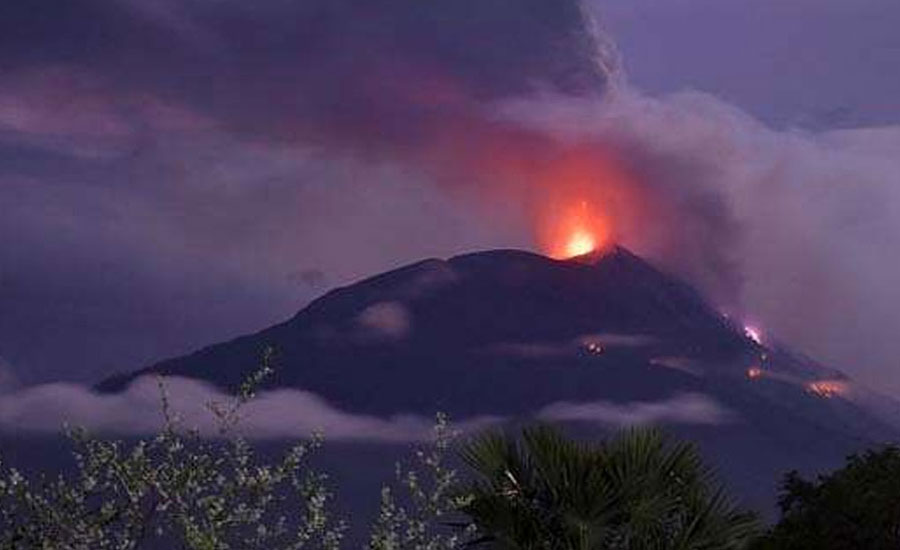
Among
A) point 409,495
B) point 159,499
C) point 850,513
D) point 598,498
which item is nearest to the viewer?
point 159,499

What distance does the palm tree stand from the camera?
20.2m

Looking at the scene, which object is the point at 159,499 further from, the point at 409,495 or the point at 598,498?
the point at 598,498

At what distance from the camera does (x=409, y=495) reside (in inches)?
856

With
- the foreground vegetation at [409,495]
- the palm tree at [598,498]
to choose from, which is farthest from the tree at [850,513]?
the palm tree at [598,498]

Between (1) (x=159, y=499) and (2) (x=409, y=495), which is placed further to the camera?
(2) (x=409, y=495)

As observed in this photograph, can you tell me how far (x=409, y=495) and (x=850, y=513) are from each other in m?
20.9

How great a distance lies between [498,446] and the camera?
21.2 m

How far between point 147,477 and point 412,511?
9.52ft

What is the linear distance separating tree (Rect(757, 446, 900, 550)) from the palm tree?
18999 millimetres

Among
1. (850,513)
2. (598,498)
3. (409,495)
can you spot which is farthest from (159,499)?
(850,513)

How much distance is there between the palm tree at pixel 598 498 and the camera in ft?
66.3

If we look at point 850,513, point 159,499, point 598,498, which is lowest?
point 598,498

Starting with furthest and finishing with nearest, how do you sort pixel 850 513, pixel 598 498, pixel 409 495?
pixel 850 513, pixel 409 495, pixel 598 498

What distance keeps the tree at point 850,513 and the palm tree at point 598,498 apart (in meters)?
19.0
